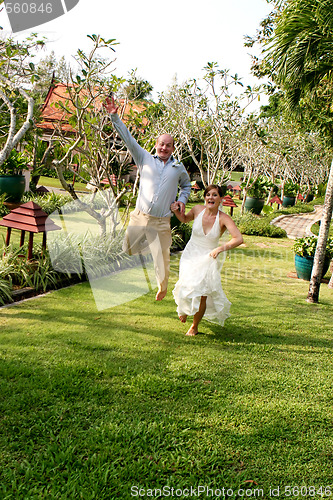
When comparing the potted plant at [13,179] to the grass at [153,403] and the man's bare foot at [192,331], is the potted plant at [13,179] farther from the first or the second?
the man's bare foot at [192,331]

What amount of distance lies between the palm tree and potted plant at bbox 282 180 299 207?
2313 centimetres

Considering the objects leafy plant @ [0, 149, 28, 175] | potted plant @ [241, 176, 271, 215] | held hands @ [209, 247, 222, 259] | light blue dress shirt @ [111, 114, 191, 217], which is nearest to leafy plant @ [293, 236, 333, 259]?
held hands @ [209, 247, 222, 259]

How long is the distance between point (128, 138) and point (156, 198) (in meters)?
0.76

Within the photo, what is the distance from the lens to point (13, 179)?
11.6 metres

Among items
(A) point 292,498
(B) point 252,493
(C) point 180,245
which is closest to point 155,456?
(B) point 252,493

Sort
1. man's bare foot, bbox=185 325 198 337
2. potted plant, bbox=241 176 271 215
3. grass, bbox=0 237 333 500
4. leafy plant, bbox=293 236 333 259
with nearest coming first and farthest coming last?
1. grass, bbox=0 237 333 500
2. man's bare foot, bbox=185 325 198 337
3. leafy plant, bbox=293 236 333 259
4. potted plant, bbox=241 176 271 215

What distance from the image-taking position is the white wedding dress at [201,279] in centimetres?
479

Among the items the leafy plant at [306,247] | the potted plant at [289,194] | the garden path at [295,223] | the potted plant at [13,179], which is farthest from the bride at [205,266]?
the potted plant at [289,194]

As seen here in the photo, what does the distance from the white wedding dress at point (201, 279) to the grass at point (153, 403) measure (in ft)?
1.36

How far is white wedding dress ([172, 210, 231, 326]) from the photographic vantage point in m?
4.79

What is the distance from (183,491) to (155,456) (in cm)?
33

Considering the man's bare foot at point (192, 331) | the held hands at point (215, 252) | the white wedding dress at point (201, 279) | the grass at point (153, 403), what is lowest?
the grass at point (153, 403)

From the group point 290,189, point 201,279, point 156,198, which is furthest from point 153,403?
point 290,189

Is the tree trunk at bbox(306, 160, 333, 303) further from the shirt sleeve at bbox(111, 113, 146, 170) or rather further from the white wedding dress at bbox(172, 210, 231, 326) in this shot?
the shirt sleeve at bbox(111, 113, 146, 170)
